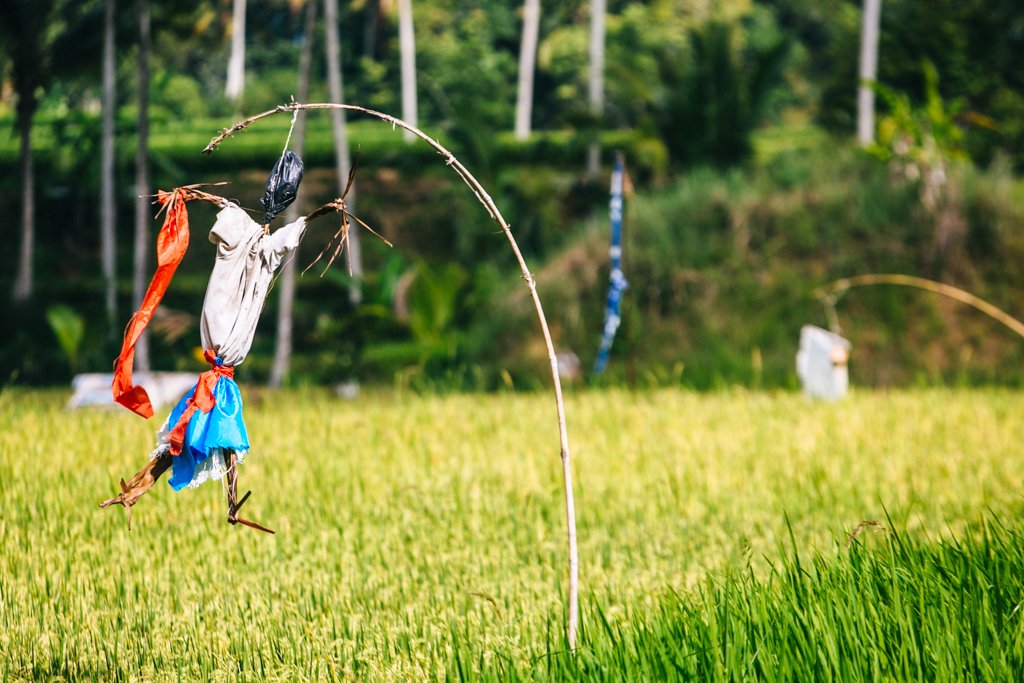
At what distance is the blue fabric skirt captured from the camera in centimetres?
259

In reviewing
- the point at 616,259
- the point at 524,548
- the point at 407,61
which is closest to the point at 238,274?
the point at 524,548

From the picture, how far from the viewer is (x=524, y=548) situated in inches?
183

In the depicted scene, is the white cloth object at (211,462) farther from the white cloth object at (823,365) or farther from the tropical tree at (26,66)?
the tropical tree at (26,66)

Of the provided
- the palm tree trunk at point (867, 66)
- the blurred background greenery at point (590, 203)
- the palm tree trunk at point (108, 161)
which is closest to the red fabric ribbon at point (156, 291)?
the blurred background greenery at point (590, 203)

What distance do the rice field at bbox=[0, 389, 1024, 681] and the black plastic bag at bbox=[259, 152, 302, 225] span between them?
1.20 metres

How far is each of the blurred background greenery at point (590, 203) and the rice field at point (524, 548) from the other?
5.00 feet

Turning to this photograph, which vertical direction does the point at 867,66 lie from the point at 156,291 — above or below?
above

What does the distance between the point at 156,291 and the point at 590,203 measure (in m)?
13.9

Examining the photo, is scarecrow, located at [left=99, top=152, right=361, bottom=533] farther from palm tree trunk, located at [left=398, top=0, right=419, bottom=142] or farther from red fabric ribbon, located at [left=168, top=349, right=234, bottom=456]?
palm tree trunk, located at [left=398, top=0, right=419, bottom=142]

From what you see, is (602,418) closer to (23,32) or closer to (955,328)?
(955,328)

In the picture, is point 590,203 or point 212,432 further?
point 590,203

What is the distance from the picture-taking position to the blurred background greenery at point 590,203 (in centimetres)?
1082

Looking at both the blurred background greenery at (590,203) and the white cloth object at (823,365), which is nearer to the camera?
the white cloth object at (823,365)

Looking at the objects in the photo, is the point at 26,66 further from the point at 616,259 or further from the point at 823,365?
the point at 823,365
